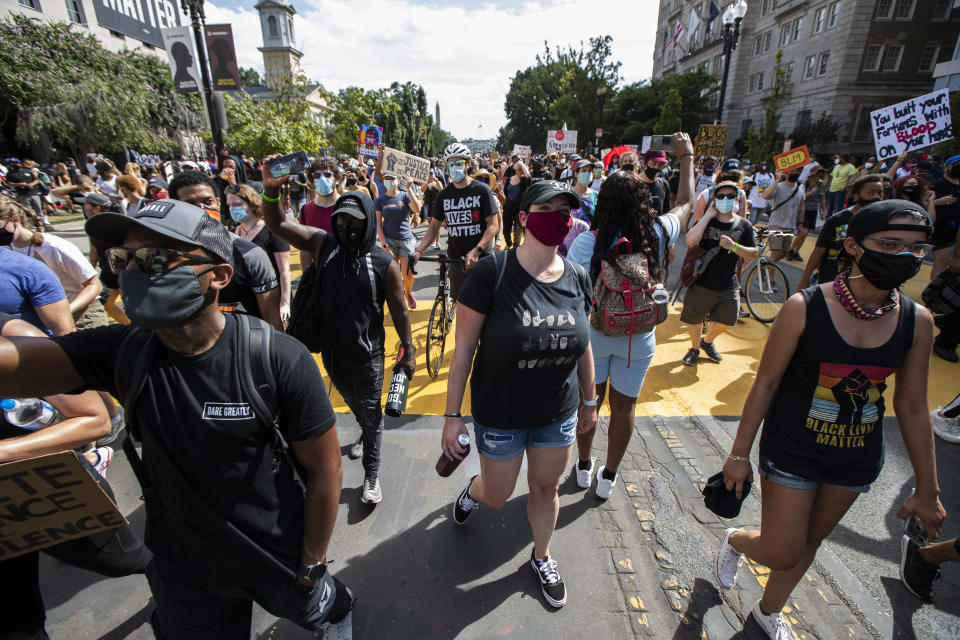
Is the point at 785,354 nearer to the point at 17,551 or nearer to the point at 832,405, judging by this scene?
the point at 832,405

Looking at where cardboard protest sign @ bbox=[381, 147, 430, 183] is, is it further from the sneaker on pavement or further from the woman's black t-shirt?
the woman's black t-shirt

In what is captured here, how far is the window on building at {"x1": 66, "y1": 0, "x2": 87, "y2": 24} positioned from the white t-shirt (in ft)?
162

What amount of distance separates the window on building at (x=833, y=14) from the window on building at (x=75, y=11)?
58020 millimetres

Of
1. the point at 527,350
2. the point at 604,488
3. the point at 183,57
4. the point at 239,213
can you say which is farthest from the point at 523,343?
the point at 183,57

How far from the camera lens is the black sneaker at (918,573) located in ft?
8.02

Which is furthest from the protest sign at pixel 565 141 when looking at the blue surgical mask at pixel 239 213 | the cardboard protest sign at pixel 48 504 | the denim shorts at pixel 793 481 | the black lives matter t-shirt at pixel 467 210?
the cardboard protest sign at pixel 48 504

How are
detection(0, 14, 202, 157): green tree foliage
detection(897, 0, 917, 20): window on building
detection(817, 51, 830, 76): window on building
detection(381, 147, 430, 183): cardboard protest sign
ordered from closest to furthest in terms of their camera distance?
detection(381, 147, 430, 183): cardboard protest sign, detection(0, 14, 202, 157): green tree foliage, detection(897, 0, 917, 20): window on building, detection(817, 51, 830, 76): window on building

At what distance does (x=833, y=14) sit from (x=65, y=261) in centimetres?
4554

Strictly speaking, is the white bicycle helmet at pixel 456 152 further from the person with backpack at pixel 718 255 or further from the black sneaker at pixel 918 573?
the black sneaker at pixel 918 573

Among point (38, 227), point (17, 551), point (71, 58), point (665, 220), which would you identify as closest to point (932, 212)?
point (665, 220)

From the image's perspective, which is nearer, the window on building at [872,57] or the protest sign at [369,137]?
the protest sign at [369,137]

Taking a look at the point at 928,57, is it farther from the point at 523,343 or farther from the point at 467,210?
the point at 523,343

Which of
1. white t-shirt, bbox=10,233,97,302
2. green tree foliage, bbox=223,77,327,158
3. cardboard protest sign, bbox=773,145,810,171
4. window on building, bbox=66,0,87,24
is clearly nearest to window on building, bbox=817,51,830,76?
cardboard protest sign, bbox=773,145,810,171

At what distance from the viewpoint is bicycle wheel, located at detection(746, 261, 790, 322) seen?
6637 millimetres
